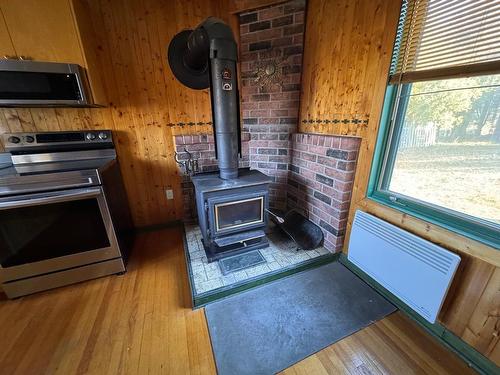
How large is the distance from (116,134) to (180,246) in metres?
1.26

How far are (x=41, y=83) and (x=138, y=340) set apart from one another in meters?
1.87

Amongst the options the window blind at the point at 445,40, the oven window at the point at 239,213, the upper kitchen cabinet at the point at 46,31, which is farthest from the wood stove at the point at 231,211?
the upper kitchen cabinet at the point at 46,31

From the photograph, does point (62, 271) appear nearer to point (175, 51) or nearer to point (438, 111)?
point (175, 51)

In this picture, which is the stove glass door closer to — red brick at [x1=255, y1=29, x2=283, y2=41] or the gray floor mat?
the gray floor mat

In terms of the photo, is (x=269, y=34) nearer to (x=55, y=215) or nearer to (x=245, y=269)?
(x=245, y=269)

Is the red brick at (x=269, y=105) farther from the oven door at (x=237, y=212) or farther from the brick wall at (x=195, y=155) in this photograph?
the oven door at (x=237, y=212)

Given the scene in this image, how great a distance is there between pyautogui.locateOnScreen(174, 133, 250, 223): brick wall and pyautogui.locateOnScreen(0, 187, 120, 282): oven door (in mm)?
843

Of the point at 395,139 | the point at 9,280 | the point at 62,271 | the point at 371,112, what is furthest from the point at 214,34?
the point at 9,280

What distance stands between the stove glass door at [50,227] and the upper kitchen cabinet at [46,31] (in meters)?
0.98

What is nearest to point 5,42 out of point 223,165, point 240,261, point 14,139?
point 14,139

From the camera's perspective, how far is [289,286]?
1649mm

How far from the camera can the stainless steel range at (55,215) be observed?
4.68 ft

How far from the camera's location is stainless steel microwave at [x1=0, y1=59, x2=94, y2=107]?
1447mm

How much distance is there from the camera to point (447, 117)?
120 cm
